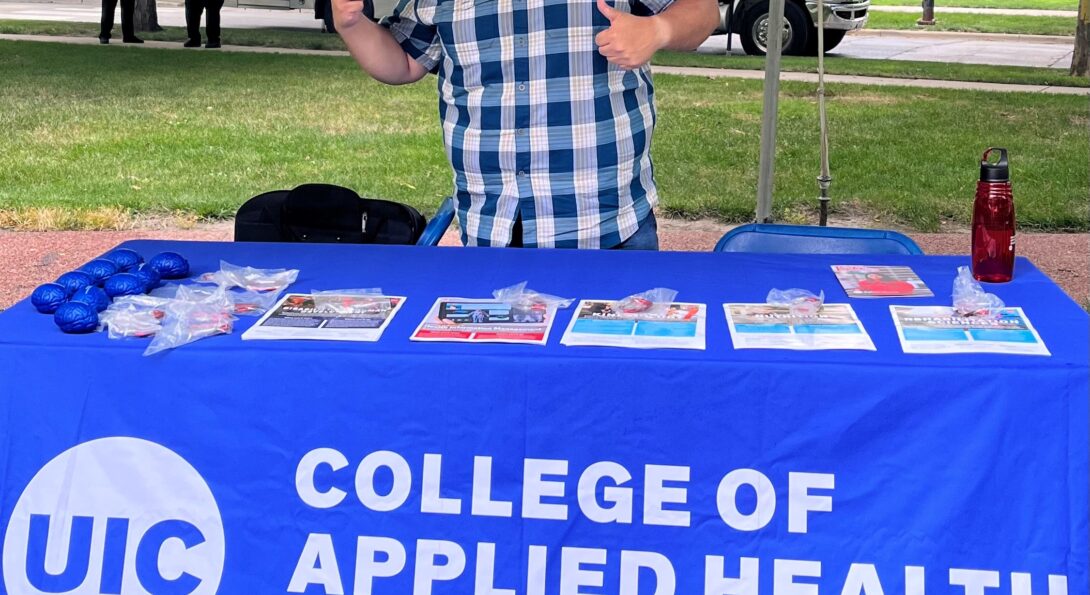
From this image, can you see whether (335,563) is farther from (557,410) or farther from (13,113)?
(13,113)

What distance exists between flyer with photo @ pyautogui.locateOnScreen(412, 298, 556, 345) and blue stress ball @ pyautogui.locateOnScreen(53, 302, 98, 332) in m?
0.65

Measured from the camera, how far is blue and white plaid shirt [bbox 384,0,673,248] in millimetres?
3125

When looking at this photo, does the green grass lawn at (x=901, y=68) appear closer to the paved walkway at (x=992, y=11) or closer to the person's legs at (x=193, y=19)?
the person's legs at (x=193, y=19)

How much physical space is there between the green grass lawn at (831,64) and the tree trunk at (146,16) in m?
0.58

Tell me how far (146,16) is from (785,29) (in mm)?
10062

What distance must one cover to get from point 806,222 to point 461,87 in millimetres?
4208

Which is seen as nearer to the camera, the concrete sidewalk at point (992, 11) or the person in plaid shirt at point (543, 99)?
the person in plaid shirt at point (543, 99)

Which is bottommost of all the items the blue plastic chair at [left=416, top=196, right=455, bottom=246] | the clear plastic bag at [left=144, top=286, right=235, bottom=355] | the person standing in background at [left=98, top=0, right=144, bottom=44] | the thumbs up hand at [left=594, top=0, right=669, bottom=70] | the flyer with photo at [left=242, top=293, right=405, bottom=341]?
the person standing in background at [left=98, top=0, right=144, bottom=44]

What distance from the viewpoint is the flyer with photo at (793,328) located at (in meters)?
2.44

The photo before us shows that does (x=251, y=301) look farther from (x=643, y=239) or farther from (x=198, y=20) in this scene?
(x=198, y=20)

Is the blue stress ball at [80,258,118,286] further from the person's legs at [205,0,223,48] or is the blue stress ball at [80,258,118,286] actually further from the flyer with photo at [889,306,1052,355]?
the person's legs at [205,0,223,48]

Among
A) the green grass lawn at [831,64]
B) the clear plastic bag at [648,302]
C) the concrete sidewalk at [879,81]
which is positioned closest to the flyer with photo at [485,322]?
the clear plastic bag at [648,302]

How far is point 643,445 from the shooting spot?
7.75ft

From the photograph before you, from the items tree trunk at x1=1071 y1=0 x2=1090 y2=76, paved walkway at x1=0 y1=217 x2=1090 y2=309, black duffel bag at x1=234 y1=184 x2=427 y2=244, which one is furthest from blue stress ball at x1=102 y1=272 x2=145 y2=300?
tree trunk at x1=1071 y1=0 x2=1090 y2=76
